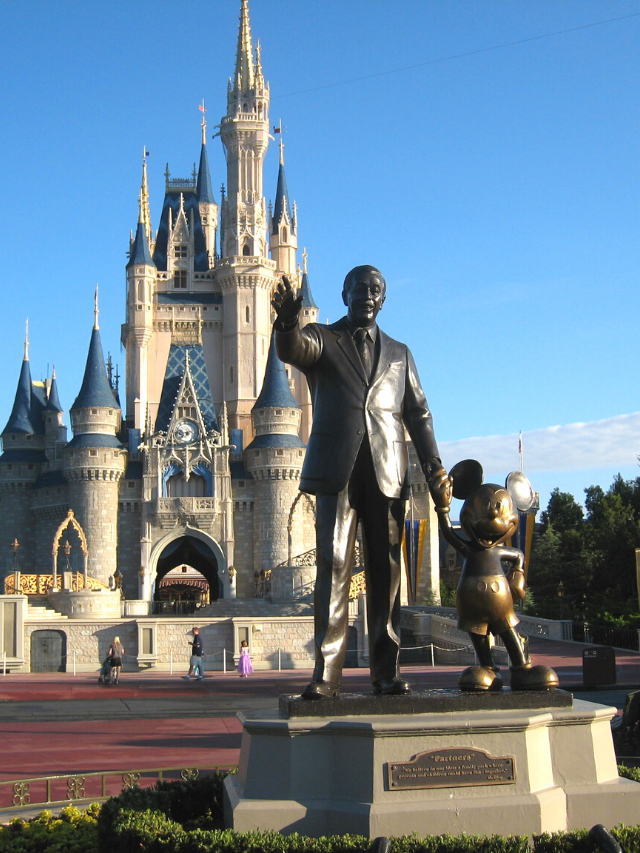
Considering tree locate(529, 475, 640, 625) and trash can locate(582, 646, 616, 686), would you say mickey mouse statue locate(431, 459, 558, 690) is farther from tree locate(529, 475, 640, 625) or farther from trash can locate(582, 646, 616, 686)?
tree locate(529, 475, 640, 625)

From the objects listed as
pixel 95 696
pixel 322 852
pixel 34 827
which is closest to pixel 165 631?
pixel 95 696

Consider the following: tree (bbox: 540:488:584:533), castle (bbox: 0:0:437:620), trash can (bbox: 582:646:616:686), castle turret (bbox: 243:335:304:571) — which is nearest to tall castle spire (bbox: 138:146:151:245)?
castle (bbox: 0:0:437:620)

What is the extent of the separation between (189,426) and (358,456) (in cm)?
4784

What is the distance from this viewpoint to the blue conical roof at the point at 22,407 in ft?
183

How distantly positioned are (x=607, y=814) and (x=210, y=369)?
178 ft

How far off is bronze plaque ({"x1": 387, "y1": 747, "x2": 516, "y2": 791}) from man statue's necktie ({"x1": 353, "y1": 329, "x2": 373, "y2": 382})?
2.38 m

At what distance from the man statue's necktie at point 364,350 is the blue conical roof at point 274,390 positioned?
46.5m

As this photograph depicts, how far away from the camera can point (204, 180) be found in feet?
217

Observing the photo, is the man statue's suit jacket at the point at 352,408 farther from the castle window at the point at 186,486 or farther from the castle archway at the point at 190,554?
the castle window at the point at 186,486

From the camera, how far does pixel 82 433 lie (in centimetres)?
5203

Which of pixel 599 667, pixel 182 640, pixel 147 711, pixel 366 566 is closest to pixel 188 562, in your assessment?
pixel 182 640

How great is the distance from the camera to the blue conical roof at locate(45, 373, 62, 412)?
57.3 metres

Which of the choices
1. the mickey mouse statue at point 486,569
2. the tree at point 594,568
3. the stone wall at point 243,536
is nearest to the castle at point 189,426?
the stone wall at point 243,536

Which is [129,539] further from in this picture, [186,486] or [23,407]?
[23,407]
